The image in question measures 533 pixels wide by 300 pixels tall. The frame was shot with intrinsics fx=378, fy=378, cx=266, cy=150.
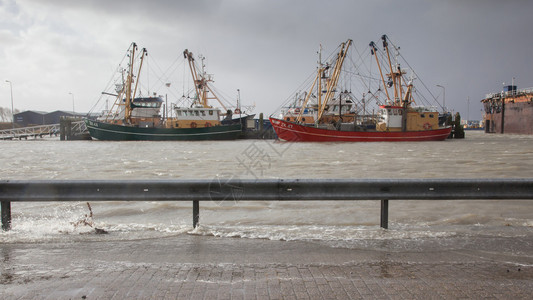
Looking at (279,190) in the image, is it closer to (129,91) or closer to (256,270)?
(256,270)

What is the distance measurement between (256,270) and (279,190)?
1.48 meters

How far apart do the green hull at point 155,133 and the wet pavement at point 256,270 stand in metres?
47.1

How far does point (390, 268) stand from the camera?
3.54 meters

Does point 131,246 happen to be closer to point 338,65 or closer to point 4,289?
point 4,289

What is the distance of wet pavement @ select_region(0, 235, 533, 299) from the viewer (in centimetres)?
296

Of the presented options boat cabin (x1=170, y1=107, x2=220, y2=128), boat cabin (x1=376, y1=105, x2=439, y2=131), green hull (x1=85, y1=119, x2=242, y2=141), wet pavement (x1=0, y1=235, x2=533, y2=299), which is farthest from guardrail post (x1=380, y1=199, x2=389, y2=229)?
boat cabin (x1=170, y1=107, x2=220, y2=128)

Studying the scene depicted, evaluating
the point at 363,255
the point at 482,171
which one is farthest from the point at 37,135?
the point at 363,255

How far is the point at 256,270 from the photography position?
137 inches

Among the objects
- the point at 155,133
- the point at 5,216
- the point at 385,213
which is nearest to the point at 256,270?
the point at 385,213

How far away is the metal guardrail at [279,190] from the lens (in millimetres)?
4766

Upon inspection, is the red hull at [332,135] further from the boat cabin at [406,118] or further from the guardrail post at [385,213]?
the guardrail post at [385,213]

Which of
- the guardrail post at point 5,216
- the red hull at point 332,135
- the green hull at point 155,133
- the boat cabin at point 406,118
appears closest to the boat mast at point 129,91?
the green hull at point 155,133

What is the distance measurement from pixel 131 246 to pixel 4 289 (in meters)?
1.37

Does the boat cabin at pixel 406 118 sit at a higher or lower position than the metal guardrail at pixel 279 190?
higher
